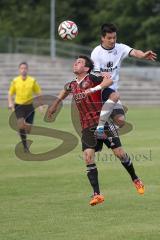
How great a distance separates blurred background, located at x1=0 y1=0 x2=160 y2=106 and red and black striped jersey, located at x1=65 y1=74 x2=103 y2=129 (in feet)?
87.4

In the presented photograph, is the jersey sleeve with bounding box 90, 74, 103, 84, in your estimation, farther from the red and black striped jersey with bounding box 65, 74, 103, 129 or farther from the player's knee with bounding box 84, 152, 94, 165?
the player's knee with bounding box 84, 152, 94, 165

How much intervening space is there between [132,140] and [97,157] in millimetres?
3731

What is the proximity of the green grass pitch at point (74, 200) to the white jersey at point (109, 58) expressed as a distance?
179cm

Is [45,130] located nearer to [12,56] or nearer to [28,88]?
[28,88]

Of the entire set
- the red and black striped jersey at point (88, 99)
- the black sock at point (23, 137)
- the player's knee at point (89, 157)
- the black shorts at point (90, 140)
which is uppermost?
the red and black striped jersey at point (88, 99)

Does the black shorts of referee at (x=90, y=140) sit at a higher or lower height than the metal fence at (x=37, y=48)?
higher

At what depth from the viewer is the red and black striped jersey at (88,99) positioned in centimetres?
1062

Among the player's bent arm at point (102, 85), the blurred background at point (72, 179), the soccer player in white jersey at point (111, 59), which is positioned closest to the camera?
the blurred background at point (72, 179)

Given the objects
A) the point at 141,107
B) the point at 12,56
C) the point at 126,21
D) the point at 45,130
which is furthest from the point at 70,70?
the point at 45,130

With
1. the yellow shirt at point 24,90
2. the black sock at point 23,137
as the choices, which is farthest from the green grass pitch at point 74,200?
the yellow shirt at point 24,90

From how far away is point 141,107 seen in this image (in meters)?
36.7

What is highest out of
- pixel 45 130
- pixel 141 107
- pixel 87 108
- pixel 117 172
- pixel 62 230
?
pixel 87 108

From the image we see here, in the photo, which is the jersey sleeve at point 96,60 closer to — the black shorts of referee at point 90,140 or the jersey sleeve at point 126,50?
the jersey sleeve at point 126,50

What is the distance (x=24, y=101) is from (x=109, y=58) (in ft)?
23.3
